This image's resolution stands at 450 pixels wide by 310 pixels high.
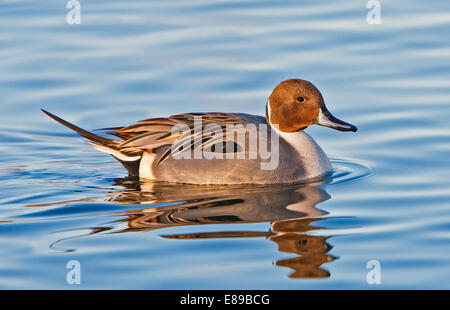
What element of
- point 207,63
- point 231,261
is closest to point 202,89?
point 207,63

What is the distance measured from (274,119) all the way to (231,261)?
8.99ft

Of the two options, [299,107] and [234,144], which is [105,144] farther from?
[299,107]

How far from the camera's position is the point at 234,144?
8039mm

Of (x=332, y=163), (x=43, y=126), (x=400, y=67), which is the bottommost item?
(x=332, y=163)

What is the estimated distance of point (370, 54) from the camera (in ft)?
37.2

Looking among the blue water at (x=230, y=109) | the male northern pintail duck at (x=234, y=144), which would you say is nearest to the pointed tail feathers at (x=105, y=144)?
the male northern pintail duck at (x=234, y=144)

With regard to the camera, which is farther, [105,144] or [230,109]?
[230,109]

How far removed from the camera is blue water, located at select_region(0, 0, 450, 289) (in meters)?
5.93

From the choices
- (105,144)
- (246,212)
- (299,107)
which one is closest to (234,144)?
(299,107)

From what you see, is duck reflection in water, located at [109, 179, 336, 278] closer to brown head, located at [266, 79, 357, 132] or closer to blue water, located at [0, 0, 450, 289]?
blue water, located at [0, 0, 450, 289]

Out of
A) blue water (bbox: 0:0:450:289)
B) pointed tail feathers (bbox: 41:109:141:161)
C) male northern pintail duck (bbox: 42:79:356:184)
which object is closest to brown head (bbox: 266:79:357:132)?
male northern pintail duck (bbox: 42:79:356:184)

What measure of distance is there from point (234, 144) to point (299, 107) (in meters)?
0.73

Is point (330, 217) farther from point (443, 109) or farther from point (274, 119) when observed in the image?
point (443, 109)

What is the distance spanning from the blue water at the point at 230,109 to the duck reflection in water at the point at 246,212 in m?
0.02
